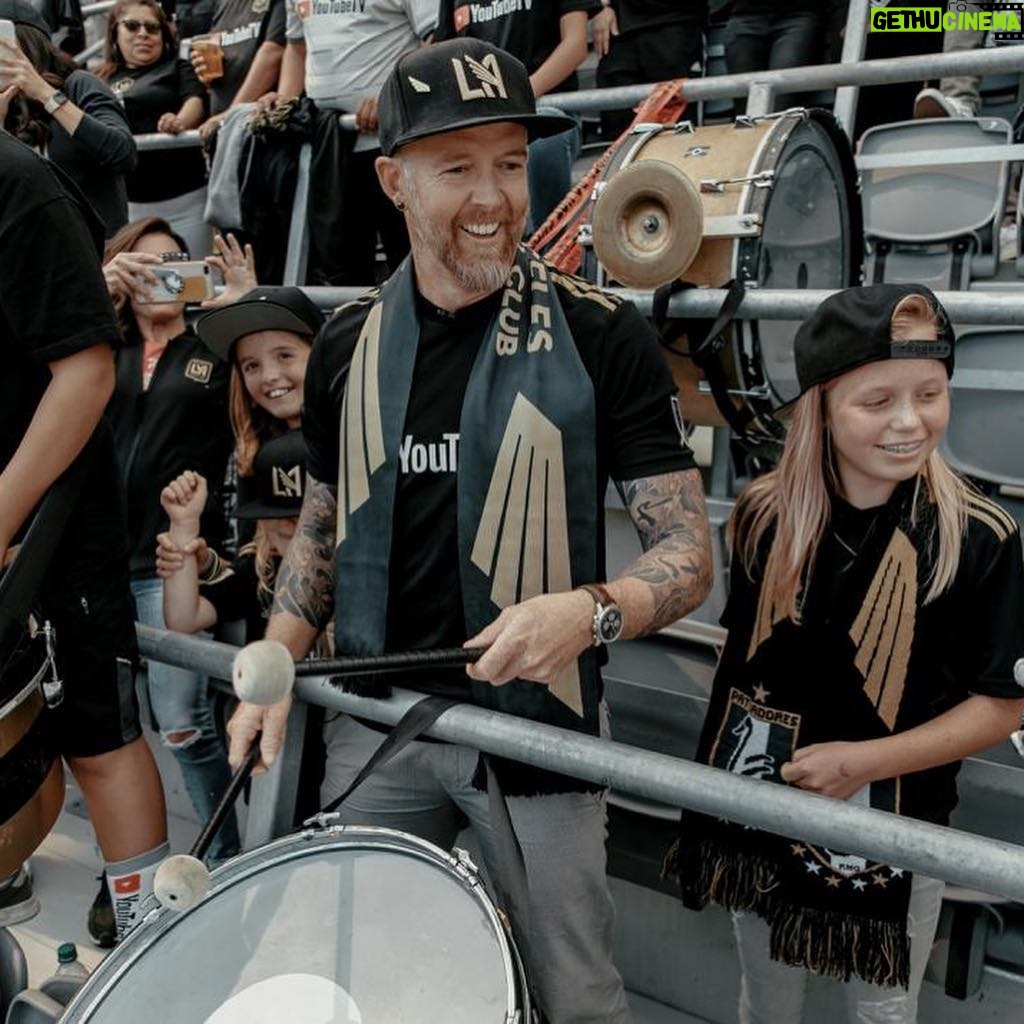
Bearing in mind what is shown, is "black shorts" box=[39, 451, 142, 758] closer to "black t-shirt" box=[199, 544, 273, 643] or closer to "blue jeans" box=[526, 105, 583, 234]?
"black t-shirt" box=[199, 544, 273, 643]

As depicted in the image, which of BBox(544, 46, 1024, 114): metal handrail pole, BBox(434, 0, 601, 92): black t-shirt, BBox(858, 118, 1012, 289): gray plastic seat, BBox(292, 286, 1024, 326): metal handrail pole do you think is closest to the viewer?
BBox(292, 286, 1024, 326): metal handrail pole

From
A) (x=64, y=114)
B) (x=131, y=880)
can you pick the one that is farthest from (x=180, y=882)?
(x=64, y=114)

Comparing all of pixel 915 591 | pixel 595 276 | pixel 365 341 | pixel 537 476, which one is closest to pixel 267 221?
pixel 595 276

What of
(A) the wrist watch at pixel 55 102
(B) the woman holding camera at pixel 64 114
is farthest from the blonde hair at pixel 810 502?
(A) the wrist watch at pixel 55 102

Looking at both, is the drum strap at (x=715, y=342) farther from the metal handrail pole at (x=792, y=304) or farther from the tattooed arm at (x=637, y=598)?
the tattooed arm at (x=637, y=598)

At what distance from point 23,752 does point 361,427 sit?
0.78 meters

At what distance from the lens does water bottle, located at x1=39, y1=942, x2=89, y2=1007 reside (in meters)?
1.74

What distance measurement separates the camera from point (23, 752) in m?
1.77

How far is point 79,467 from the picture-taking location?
186 centimetres

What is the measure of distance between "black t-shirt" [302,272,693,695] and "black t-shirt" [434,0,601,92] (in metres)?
2.33

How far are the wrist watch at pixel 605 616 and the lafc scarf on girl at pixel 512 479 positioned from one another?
21 centimetres

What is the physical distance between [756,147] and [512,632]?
1558 mm

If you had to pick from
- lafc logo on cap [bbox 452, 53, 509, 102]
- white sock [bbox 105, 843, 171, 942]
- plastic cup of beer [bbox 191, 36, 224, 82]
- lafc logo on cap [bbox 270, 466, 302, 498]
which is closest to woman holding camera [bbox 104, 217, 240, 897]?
lafc logo on cap [bbox 270, 466, 302, 498]

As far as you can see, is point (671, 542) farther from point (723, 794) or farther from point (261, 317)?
point (261, 317)
